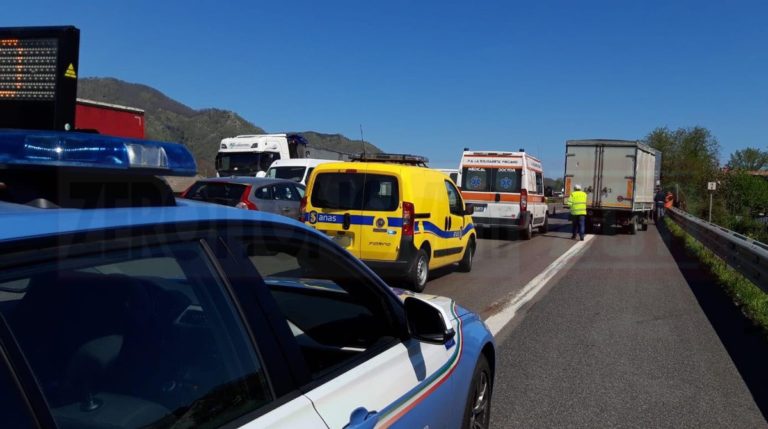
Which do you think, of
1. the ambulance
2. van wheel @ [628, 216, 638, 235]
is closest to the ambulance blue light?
the ambulance

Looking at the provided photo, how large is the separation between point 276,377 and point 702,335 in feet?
21.0

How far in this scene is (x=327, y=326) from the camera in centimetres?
307

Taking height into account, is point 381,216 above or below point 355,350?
above

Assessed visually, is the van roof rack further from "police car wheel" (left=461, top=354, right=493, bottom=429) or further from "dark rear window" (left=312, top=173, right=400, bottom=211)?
"police car wheel" (left=461, top=354, right=493, bottom=429)

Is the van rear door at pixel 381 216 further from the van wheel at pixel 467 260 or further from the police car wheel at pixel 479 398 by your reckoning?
the police car wheel at pixel 479 398

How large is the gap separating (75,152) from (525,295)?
8.12 metres

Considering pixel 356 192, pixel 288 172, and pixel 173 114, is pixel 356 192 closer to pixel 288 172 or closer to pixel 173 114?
pixel 288 172

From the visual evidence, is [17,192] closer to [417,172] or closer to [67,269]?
[67,269]

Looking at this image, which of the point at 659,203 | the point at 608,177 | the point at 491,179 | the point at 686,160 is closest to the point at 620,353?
the point at 491,179

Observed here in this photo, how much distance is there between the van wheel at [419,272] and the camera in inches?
360

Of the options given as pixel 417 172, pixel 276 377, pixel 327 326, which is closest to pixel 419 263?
pixel 417 172

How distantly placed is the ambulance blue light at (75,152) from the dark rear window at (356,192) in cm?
732

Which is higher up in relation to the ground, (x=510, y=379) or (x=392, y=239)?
(x=392, y=239)

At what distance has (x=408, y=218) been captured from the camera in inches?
359
